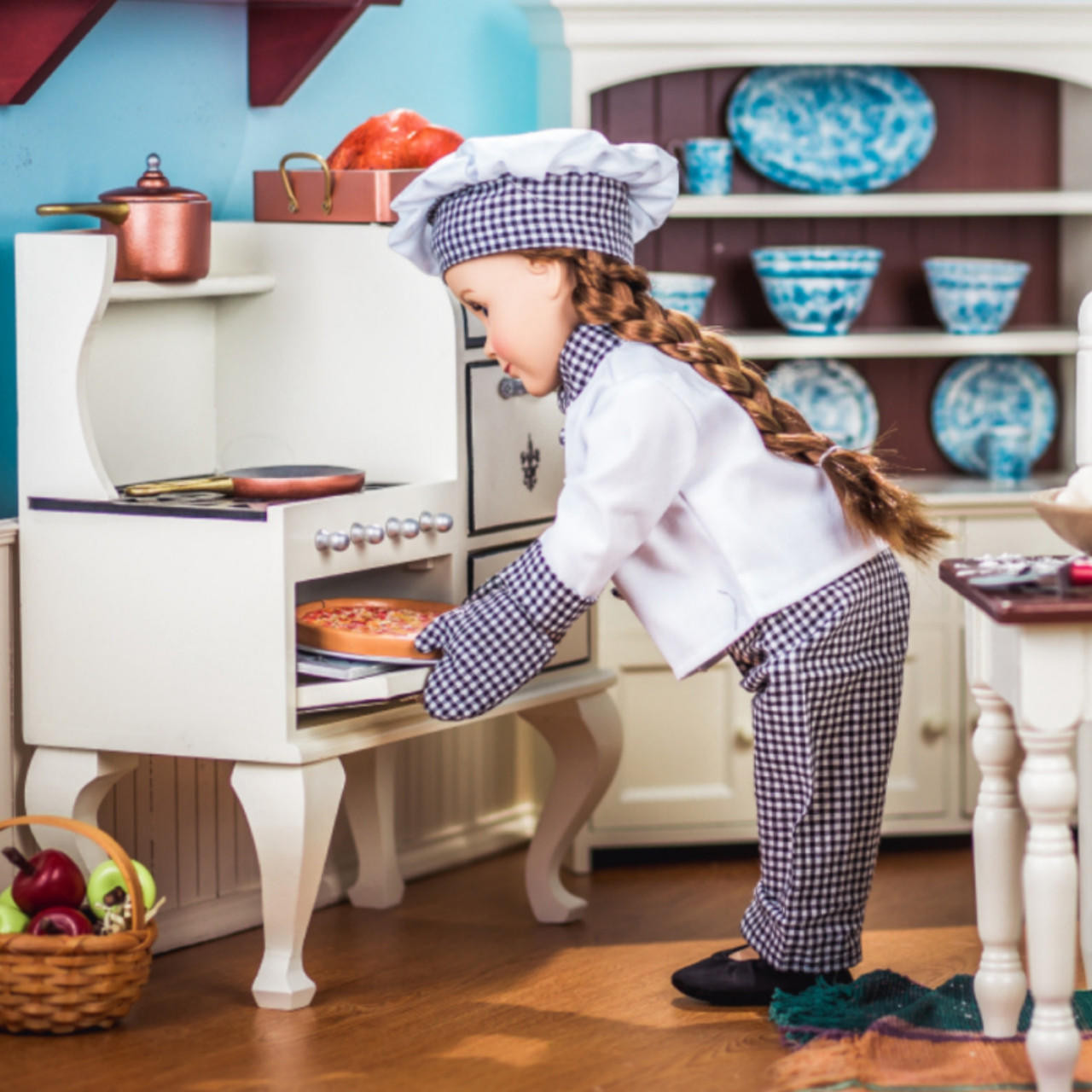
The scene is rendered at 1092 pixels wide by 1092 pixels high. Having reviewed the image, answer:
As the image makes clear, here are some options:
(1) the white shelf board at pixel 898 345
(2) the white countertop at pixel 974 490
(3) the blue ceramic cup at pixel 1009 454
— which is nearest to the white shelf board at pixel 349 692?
(2) the white countertop at pixel 974 490

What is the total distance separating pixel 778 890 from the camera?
113 inches

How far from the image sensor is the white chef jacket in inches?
107

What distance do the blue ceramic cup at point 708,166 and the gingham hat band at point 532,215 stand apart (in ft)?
3.40

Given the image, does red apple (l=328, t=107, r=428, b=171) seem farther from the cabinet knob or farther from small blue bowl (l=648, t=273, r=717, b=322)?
the cabinet knob

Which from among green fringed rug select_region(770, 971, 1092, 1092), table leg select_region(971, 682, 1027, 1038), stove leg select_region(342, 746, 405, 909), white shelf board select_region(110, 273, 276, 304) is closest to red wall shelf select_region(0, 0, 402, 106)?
white shelf board select_region(110, 273, 276, 304)

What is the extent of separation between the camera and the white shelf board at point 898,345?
383cm

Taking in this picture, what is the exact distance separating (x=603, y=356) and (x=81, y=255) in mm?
755

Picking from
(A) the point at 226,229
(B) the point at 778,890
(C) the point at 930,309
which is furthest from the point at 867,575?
(C) the point at 930,309

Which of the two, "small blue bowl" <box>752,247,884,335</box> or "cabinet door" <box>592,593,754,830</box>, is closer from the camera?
"cabinet door" <box>592,593,754,830</box>

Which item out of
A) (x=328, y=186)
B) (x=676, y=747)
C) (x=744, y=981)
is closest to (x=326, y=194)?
(x=328, y=186)

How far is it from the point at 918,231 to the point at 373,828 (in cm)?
170

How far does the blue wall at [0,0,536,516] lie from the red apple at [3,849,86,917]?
59 centimetres

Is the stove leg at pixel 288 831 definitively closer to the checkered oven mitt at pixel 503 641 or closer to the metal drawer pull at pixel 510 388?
the checkered oven mitt at pixel 503 641

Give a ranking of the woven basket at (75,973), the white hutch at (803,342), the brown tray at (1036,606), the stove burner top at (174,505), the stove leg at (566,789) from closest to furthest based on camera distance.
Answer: the brown tray at (1036,606), the woven basket at (75,973), the stove burner top at (174,505), the stove leg at (566,789), the white hutch at (803,342)
